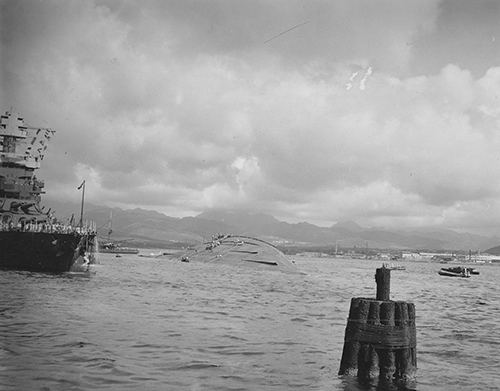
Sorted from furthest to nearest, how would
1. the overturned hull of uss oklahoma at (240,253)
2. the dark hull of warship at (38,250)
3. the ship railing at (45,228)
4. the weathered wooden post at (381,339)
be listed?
the overturned hull of uss oklahoma at (240,253), the ship railing at (45,228), the dark hull of warship at (38,250), the weathered wooden post at (381,339)

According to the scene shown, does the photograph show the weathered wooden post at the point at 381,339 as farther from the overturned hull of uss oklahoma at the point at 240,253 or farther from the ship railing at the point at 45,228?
the overturned hull of uss oklahoma at the point at 240,253

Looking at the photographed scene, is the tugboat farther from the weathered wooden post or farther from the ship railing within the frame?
the weathered wooden post

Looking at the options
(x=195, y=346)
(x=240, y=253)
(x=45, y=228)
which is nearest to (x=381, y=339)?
(x=195, y=346)

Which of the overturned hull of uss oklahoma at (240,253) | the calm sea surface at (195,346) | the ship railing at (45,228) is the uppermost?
the ship railing at (45,228)

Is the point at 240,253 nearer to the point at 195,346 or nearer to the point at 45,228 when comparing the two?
the point at 45,228

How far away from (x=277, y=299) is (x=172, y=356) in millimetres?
29296

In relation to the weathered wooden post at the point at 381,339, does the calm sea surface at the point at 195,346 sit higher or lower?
lower

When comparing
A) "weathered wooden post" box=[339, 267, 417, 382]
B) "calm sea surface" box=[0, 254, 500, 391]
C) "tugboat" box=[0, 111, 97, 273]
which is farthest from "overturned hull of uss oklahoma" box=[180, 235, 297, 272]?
"weathered wooden post" box=[339, 267, 417, 382]

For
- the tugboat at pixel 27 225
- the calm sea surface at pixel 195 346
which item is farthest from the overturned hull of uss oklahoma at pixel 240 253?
the calm sea surface at pixel 195 346

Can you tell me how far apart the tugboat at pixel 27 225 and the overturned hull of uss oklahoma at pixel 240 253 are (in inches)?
2252

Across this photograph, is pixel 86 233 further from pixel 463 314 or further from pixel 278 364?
pixel 278 364

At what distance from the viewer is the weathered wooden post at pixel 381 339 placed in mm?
15336

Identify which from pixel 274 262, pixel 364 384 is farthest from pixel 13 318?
pixel 274 262

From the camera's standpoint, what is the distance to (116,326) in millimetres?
25484
